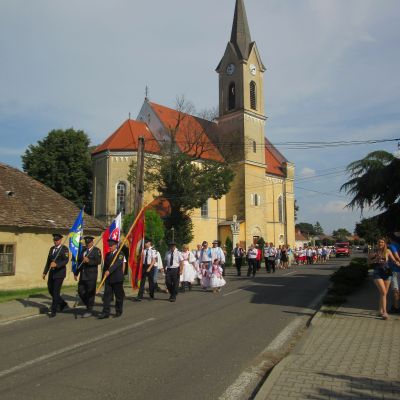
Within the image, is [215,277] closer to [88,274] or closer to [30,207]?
[88,274]

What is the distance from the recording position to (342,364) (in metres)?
5.89

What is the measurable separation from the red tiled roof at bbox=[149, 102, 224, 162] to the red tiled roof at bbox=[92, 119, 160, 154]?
6.89 ft

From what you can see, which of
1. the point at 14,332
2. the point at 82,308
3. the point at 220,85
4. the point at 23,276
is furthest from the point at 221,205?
the point at 14,332

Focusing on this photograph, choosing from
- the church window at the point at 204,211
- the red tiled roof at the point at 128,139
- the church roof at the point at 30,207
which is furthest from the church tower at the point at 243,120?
the church roof at the point at 30,207

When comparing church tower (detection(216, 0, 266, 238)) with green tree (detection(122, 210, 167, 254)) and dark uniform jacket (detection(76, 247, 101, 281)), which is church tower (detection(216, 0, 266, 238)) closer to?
green tree (detection(122, 210, 167, 254))

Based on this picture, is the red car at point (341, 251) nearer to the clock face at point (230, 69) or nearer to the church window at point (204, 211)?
the church window at point (204, 211)

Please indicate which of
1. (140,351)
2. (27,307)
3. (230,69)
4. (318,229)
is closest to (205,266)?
(27,307)

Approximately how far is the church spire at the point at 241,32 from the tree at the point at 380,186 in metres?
38.6

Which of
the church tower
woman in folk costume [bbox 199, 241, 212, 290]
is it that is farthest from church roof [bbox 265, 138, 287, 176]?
woman in folk costume [bbox 199, 241, 212, 290]

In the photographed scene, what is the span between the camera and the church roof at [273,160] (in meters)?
56.8

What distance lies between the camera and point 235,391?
514 centimetres

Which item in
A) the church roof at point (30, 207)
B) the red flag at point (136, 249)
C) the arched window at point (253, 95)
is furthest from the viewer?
the arched window at point (253, 95)

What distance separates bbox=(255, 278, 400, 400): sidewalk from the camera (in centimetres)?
482

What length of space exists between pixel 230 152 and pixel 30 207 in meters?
30.9
